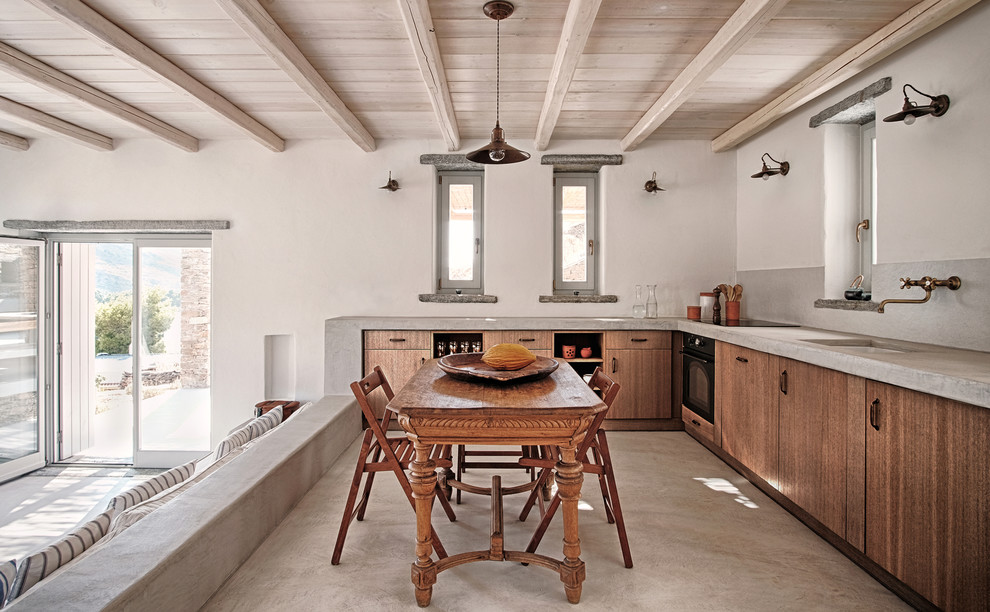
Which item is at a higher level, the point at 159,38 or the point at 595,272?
the point at 159,38

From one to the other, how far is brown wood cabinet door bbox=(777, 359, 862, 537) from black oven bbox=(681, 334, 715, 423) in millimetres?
939

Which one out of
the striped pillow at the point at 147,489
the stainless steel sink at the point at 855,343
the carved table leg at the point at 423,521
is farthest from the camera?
the stainless steel sink at the point at 855,343

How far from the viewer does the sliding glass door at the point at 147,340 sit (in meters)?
4.84

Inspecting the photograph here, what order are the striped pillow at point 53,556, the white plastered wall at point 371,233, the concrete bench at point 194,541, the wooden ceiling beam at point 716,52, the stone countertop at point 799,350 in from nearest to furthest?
the concrete bench at point 194,541 < the striped pillow at point 53,556 < the stone countertop at point 799,350 < the wooden ceiling beam at point 716,52 < the white plastered wall at point 371,233

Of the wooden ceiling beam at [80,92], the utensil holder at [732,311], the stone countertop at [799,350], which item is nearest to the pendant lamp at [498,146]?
the stone countertop at [799,350]

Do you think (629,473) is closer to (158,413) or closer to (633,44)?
(633,44)

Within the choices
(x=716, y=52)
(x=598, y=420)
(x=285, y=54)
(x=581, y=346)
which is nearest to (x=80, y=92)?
(x=285, y=54)

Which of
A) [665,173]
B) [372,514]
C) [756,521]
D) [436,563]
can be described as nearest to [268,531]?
[372,514]

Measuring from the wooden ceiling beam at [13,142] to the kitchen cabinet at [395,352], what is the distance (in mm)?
3848

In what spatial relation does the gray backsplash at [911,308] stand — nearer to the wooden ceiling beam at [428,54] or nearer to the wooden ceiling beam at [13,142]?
the wooden ceiling beam at [428,54]

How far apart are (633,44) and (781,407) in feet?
7.82

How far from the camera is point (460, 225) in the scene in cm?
510

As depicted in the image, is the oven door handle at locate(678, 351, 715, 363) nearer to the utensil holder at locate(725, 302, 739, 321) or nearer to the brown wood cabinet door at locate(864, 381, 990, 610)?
the utensil holder at locate(725, 302, 739, 321)

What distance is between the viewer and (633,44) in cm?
300
